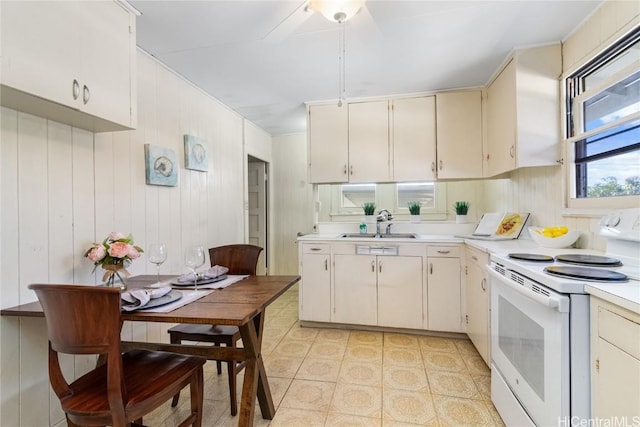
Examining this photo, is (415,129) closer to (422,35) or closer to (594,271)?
(422,35)

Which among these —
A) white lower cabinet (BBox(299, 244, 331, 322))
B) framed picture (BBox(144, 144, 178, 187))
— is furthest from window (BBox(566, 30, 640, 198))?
framed picture (BBox(144, 144, 178, 187))

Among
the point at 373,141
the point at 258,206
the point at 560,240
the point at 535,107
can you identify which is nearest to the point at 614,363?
the point at 560,240

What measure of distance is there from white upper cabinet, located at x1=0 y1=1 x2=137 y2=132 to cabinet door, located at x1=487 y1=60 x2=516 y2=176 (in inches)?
107

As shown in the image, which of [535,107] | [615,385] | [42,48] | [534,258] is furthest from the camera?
[535,107]

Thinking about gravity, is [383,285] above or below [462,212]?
below

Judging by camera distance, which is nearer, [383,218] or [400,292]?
[400,292]

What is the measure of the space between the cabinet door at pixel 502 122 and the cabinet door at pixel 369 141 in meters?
0.99

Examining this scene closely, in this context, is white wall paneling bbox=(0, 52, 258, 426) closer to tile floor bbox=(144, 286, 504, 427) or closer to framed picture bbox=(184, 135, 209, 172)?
framed picture bbox=(184, 135, 209, 172)

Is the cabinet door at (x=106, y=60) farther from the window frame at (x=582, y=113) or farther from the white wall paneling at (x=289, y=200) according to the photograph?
the white wall paneling at (x=289, y=200)

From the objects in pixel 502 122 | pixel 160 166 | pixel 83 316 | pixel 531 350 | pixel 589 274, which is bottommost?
pixel 531 350

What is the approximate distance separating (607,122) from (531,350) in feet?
4.80

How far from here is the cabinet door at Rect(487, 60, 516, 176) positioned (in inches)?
91.6

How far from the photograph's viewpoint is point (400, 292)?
2.87m

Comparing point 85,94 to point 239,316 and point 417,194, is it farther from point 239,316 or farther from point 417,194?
point 417,194
